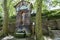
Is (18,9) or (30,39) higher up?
(18,9)

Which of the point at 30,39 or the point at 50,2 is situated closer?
the point at 30,39

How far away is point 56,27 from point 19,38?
597 centimetres

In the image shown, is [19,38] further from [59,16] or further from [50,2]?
[59,16]

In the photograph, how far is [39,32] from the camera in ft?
27.6

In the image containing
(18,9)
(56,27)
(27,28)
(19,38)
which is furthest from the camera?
(56,27)

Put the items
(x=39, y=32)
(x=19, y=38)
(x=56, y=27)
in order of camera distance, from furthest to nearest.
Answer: (x=56, y=27) → (x=19, y=38) → (x=39, y=32)

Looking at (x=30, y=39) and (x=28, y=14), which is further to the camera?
(x=28, y=14)

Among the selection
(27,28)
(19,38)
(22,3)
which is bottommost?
(19,38)

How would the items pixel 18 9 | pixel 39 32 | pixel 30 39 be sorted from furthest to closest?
pixel 18 9 < pixel 30 39 < pixel 39 32

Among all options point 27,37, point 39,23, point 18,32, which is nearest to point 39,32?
point 39,23

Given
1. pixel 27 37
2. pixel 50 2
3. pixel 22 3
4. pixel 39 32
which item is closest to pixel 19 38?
pixel 27 37

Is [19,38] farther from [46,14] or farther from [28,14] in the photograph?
[46,14]

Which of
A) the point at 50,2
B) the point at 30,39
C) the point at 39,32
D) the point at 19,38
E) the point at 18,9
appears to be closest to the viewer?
the point at 39,32

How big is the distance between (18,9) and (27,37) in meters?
2.64
